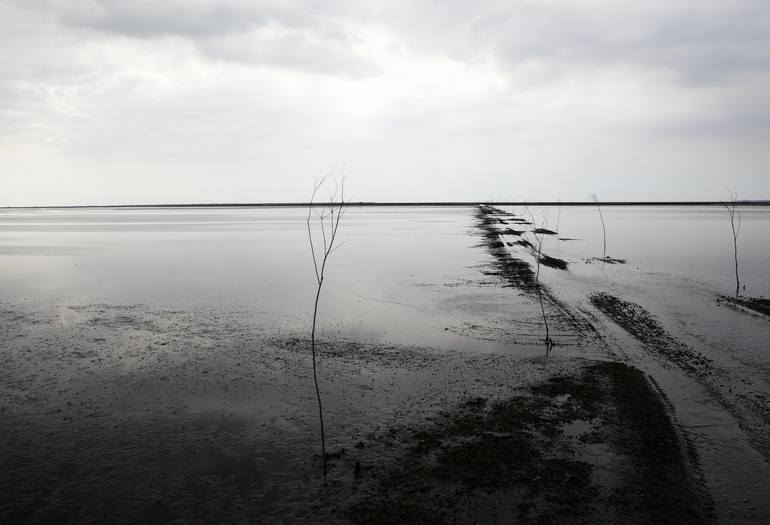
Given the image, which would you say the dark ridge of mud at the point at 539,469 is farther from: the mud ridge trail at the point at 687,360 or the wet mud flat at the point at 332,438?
the mud ridge trail at the point at 687,360

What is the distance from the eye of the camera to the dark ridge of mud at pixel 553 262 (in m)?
30.3

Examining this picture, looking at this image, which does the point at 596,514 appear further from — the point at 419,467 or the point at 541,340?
the point at 541,340

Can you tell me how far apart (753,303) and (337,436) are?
1789cm

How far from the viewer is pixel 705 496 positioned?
650 centimetres

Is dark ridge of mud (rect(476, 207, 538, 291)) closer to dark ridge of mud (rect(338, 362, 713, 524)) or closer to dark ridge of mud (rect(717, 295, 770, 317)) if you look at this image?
dark ridge of mud (rect(717, 295, 770, 317))

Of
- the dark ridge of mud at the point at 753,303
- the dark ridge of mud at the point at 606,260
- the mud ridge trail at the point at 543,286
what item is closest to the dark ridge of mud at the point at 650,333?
the mud ridge trail at the point at 543,286

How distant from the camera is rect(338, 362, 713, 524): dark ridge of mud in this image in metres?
6.20

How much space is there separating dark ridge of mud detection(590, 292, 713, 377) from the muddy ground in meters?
0.11

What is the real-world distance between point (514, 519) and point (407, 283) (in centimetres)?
1853

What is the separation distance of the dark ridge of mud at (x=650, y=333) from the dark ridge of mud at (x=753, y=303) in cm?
378

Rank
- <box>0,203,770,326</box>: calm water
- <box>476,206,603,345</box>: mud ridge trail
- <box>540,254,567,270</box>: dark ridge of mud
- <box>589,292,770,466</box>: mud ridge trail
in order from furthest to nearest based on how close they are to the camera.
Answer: <box>540,254,567,270</box>: dark ridge of mud
<box>0,203,770,326</box>: calm water
<box>476,206,603,345</box>: mud ridge trail
<box>589,292,770,466</box>: mud ridge trail

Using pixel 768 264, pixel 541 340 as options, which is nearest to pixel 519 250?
pixel 768 264

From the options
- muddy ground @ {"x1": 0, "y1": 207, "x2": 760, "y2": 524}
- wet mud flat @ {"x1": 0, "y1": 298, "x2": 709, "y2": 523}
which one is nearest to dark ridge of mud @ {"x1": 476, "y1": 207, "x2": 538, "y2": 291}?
muddy ground @ {"x1": 0, "y1": 207, "x2": 760, "y2": 524}

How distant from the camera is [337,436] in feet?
27.6
